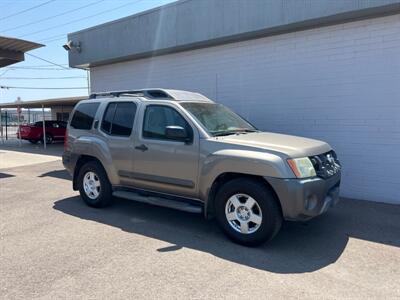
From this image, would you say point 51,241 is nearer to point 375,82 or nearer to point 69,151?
point 69,151

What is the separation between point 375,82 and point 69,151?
6264 millimetres

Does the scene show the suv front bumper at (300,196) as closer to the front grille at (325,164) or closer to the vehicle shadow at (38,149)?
the front grille at (325,164)

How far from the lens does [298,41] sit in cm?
823

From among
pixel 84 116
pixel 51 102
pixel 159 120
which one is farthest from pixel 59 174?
pixel 51 102

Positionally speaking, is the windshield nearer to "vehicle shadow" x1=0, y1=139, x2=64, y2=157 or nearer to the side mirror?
the side mirror

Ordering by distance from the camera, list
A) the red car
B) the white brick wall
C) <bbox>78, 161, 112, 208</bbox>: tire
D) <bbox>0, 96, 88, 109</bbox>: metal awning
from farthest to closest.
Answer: the red car → <bbox>0, 96, 88, 109</bbox>: metal awning → the white brick wall → <bbox>78, 161, 112, 208</bbox>: tire

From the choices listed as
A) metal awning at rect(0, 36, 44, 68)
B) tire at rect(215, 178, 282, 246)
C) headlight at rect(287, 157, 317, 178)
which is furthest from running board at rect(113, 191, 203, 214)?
metal awning at rect(0, 36, 44, 68)

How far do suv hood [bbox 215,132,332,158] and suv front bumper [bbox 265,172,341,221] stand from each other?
37 centimetres

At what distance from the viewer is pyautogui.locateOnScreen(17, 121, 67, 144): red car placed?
880 inches

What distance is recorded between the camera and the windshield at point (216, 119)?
5527mm

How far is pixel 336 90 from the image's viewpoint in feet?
25.5

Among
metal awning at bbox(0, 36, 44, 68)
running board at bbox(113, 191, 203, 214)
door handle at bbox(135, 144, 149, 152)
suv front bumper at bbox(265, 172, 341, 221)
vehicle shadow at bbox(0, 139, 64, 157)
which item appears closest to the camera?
suv front bumper at bbox(265, 172, 341, 221)

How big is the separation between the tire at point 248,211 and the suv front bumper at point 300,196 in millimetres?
149

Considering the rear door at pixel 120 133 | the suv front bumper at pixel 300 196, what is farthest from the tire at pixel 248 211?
the rear door at pixel 120 133
